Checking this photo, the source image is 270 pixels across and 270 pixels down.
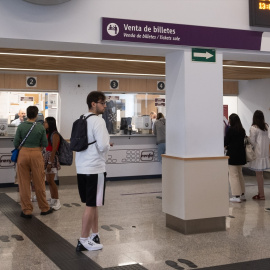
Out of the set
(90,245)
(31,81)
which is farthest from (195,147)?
(31,81)

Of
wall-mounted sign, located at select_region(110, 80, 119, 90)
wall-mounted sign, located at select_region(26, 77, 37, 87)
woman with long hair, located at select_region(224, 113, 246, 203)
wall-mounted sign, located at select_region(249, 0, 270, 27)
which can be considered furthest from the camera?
wall-mounted sign, located at select_region(110, 80, 119, 90)

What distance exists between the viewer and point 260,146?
7.34 meters

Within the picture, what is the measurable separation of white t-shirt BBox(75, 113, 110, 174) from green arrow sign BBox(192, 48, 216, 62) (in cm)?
156

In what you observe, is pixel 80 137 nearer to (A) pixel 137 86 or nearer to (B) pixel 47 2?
(B) pixel 47 2

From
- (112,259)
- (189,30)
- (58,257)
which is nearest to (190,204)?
(112,259)

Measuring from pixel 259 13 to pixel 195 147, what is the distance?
72.3 inches

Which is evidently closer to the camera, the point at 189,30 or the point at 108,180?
the point at 189,30

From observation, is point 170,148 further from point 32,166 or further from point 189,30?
point 32,166

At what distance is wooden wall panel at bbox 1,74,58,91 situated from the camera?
371 inches

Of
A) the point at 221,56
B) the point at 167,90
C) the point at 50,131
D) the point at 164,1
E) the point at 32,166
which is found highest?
the point at 164,1

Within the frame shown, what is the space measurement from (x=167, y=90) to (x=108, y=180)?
15.9 ft

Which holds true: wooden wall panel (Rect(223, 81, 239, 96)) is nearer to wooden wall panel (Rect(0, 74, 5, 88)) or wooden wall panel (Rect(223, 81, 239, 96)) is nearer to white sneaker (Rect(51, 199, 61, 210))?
wooden wall panel (Rect(0, 74, 5, 88))

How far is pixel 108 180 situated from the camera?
32.0 feet

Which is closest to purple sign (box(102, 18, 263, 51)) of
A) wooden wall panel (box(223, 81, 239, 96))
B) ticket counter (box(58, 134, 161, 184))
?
ticket counter (box(58, 134, 161, 184))
